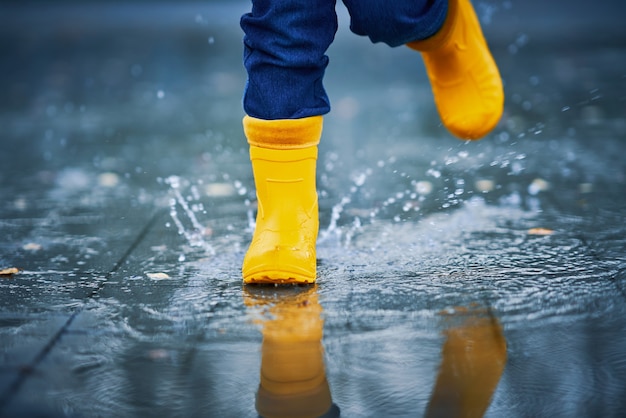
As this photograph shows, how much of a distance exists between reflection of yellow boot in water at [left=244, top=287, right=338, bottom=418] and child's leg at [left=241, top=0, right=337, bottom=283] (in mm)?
89

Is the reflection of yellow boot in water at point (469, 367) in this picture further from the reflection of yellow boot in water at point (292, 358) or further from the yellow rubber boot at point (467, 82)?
the yellow rubber boot at point (467, 82)

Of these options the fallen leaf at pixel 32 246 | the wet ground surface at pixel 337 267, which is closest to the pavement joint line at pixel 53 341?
the wet ground surface at pixel 337 267

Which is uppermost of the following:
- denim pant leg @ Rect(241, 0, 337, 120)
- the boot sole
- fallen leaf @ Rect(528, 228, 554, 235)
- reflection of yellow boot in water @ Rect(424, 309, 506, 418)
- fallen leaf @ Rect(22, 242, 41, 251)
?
denim pant leg @ Rect(241, 0, 337, 120)

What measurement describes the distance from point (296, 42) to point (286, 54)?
0.04m

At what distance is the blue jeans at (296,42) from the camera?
2334 millimetres

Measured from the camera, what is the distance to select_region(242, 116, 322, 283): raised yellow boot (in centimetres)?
239

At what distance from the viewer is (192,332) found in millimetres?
2076

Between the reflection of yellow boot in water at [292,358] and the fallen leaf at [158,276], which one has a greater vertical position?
the fallen leaf at [158,276]

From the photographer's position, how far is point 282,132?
2430 mm

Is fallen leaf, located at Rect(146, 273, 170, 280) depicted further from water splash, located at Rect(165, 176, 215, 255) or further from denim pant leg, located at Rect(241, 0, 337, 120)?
denim pant leg, located at Rect(241, 0, 337, 120)

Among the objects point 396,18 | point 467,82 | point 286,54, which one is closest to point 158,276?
point 286,54

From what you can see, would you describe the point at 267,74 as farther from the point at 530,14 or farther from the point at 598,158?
the point at 530,14

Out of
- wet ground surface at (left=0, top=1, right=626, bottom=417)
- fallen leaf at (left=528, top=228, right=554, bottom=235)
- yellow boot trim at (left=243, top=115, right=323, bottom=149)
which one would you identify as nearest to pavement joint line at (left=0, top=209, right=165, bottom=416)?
wet ground surface at (left=0, top=1, right=626, bottom=417)

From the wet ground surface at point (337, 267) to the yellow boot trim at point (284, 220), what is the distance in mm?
54
